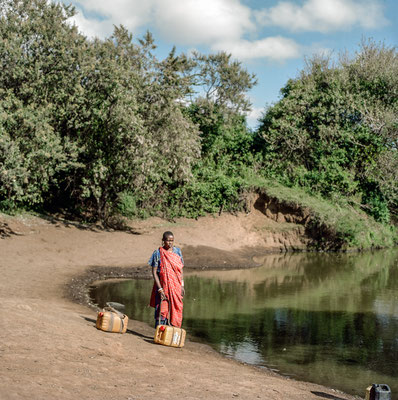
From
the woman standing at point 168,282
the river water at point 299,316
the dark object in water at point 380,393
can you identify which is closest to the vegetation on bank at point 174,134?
the river water at point 299,316

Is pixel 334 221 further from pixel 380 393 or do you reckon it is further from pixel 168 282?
pixel 380 393

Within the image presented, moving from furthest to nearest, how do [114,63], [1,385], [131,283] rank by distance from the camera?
[114,63]
[131,283]
[1,385]

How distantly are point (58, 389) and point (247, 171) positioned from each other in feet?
82.9

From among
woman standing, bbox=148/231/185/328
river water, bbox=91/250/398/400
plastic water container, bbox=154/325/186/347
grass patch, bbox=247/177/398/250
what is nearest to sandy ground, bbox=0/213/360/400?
plastic water container, bbox=154/325/186/347

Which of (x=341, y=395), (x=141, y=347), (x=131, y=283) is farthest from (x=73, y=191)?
(x=341, y=395)

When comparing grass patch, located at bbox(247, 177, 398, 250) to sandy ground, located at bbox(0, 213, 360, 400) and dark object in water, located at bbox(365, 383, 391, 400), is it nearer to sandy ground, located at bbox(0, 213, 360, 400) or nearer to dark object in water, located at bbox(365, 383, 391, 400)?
sandy ground, located at bbox(0, 213, 360, 400)

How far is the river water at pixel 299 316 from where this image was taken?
9.09 m

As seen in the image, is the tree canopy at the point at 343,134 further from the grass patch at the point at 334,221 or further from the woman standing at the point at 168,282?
the woman standing at the point at 168,282

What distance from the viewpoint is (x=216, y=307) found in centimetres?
1355

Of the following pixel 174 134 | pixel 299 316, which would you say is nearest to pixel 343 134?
pixel 174 134

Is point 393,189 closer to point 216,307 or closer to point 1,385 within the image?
point 216,307

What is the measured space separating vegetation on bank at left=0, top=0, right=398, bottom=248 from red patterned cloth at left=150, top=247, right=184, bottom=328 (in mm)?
10148

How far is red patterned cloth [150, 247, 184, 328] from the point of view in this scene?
8766 millimetres

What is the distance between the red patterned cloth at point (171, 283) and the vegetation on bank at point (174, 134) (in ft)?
33.3
